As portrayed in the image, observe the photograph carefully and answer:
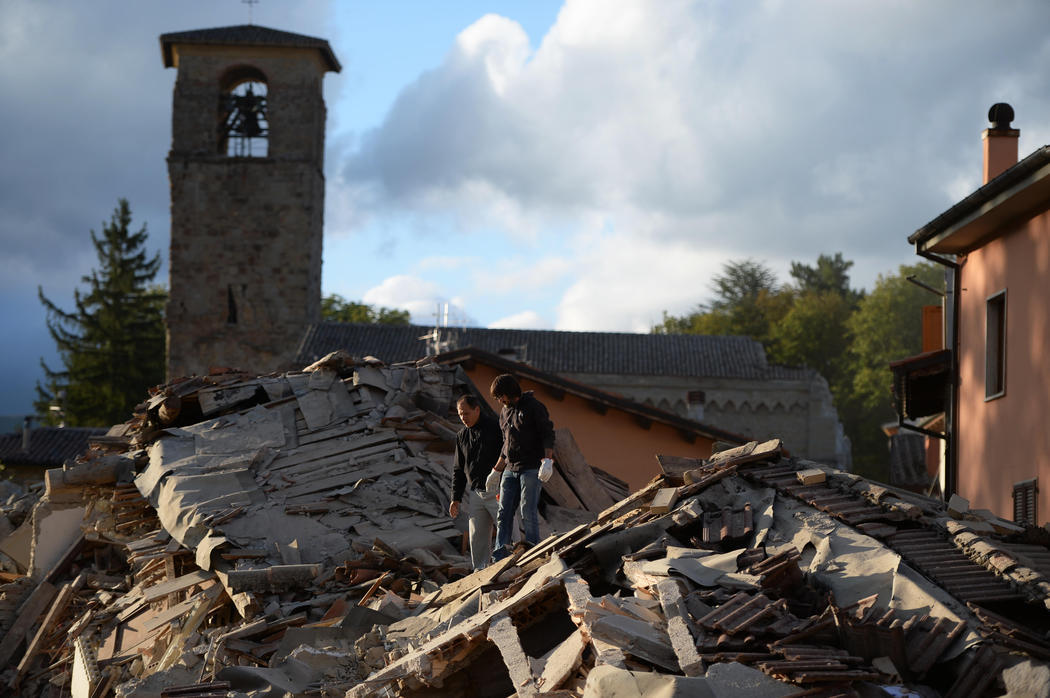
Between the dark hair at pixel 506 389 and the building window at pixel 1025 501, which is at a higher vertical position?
the dark hair at pixel 506 389

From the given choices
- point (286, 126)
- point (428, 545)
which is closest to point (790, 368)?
point (286, 126)

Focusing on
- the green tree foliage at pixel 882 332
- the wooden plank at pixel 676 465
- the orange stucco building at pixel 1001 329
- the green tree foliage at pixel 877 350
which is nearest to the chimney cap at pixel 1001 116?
the orange stucco building at pixel 1001 329

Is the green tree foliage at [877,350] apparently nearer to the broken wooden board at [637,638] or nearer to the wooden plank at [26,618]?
the wooden plank at [26,618]

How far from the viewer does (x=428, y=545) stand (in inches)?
499

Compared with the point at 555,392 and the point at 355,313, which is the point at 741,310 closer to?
the point at 355,313

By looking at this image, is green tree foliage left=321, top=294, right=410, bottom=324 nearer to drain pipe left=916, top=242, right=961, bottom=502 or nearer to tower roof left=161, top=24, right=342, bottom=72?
tower roof left=161, top=24, right=342, bottom=72

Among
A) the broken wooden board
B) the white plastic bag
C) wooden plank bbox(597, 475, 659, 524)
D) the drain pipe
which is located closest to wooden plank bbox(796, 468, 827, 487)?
wooden plank bbox(597, 475, 659, 524)

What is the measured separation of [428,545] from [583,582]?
4.45 metres

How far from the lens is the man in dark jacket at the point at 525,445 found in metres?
10.6

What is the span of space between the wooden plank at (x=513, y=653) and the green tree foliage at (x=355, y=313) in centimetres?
6146

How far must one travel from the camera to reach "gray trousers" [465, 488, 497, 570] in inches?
440

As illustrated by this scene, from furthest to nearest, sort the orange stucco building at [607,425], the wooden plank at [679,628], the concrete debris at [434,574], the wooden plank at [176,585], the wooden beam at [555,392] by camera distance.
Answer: the wooden beam at [555,392] → the orange stucco building at [607,425] → the wooden plank at [176,585] → the concrete debris at [434,574] → the wooden plank at [679,628]

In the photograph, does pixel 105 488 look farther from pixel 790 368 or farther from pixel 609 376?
pixel 790 368

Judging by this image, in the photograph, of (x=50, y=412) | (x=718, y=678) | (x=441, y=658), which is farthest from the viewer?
(x=50, y=412)
